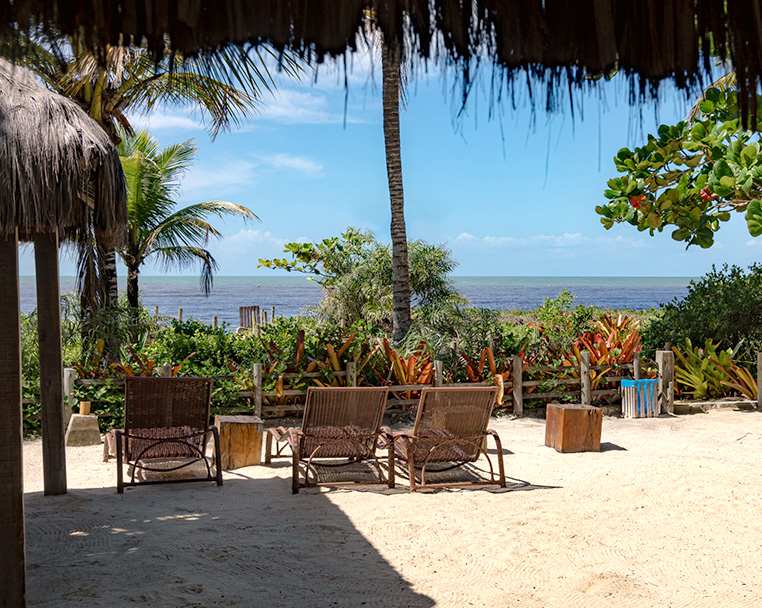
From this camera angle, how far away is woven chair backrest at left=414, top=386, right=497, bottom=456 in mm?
5992

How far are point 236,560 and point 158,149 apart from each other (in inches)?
515

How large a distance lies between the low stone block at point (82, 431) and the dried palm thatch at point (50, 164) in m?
3.41

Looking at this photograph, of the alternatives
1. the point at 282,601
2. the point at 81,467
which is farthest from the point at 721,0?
the point at 81,467

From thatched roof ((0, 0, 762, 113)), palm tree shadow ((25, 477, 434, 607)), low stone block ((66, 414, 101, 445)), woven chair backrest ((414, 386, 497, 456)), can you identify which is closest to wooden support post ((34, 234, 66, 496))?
palm tree shadow ((25, 477, 434, 607))

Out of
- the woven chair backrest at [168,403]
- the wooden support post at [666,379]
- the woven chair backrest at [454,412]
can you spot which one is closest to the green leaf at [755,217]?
the wooden support post at [666,379]

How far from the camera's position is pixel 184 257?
15898 mm

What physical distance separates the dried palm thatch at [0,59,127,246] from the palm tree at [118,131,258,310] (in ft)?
29.6

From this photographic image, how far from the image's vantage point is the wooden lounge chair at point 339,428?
235 inches

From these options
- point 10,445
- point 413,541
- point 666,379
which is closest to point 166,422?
point 413,541

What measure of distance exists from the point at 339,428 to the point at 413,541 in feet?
5.72

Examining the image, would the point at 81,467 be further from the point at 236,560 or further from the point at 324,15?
the point at 324,15

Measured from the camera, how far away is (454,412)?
608cm

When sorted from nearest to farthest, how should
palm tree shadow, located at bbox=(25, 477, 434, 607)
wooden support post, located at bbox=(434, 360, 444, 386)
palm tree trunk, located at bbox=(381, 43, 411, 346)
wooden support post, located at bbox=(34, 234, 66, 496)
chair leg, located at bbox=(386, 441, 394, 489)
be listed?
palm tree shadow, located at bbox=(25, 477, 434, 607) < wooden support post, located at bbox=(34, 234, 66, 496) < chair leg, located at bbox=(386, 441, 394, 489) < wooden support post, located at bbox=(434, 360, 444, 386) < palm tree trunk, located at bbox=(381, 43, 411, 346)

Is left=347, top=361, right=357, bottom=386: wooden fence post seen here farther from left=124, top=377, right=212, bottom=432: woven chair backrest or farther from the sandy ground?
left=124, top=377, right=212, bottom=432: woven chair backrest
